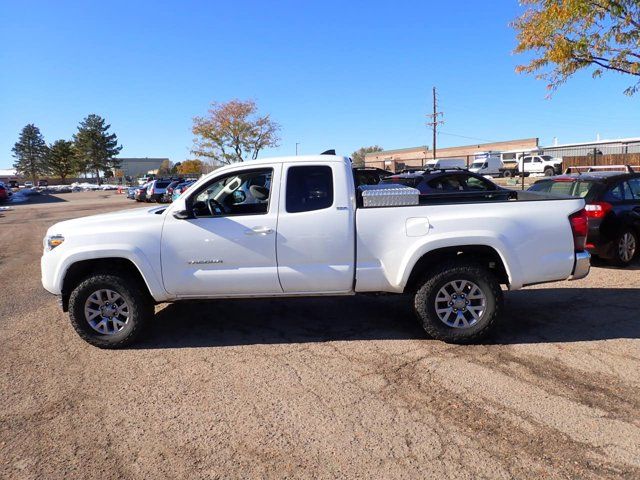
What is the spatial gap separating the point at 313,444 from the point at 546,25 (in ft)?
39.9

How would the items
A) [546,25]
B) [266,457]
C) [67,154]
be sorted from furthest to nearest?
[67,154]
[546,25]
[266,457]

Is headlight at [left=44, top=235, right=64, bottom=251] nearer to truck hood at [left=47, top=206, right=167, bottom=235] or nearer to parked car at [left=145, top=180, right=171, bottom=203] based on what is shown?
truck hood at [left=47, top=206, right=167, bottom=235]

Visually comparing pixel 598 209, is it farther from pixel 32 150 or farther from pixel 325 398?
pixel 32 150

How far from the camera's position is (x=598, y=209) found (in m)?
7.71

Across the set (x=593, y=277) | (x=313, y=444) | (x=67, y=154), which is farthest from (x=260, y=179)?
(x=67, y=154)

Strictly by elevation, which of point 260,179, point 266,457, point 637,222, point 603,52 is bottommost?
point 266,457

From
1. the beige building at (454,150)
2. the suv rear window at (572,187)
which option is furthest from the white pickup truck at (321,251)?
the beige building at (454,150)

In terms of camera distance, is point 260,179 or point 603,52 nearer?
point 260,179

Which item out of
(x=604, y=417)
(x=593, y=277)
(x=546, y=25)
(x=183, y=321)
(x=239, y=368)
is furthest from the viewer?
(x=546, y=25)

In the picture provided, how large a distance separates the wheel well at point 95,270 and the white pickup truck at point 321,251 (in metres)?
0.02

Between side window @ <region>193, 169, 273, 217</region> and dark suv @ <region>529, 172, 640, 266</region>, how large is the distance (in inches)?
221

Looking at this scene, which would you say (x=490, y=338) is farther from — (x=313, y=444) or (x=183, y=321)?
(x=183, y=321)

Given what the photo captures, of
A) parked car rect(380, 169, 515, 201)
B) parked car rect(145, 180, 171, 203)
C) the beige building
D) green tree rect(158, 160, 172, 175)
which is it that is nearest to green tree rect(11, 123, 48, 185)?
green tree rect(158, 160, 172, 175)

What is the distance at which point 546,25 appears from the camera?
1170 centimetres
